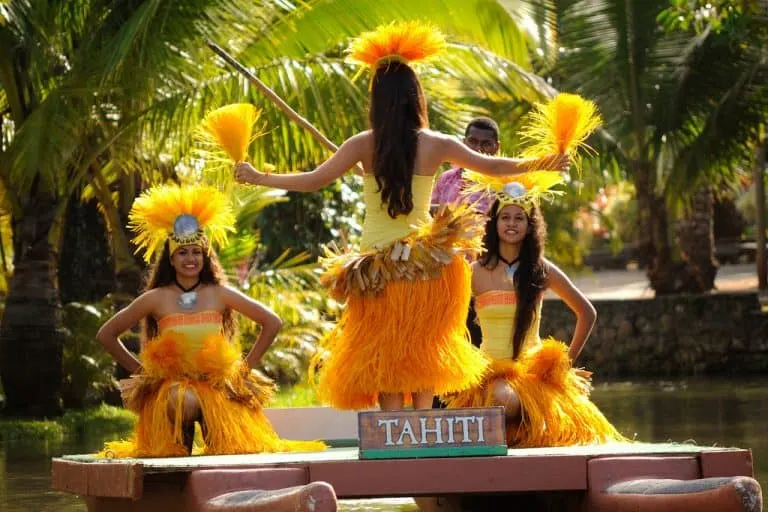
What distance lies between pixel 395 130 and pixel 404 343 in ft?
2.51

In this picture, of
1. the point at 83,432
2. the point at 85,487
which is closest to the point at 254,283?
the point at 83,432

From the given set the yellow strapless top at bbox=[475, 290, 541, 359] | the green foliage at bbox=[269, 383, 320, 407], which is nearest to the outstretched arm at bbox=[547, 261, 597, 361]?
the yellow strapless top at bbox=[475, 290, 541, 359]

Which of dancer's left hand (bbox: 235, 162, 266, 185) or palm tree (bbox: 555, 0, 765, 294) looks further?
palm tree (bbox: 555, 0, 765, 294)

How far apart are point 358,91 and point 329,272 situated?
6053 mm

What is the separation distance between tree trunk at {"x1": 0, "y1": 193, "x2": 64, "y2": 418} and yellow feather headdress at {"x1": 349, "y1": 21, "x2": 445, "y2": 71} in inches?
308

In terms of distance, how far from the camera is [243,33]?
12117 millimetres

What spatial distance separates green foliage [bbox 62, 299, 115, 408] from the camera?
15352 mm

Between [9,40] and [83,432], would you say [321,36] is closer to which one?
[9,40]

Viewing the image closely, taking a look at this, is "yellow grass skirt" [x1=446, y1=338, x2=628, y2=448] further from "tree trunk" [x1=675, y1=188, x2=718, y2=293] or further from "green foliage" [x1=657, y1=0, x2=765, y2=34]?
"tree trunk" [x1=675, y1=188, x2=718, y2=293]

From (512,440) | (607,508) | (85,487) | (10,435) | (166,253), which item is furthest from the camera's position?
(10,435)

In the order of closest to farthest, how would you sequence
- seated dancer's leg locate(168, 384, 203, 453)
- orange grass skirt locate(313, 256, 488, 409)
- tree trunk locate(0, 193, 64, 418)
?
orange grass skirt locate(313, 256, 488, 409) → seated dancer's leg locate(168, 384, 203, 453) → tree trunk locate(0, 193, 64, 418)

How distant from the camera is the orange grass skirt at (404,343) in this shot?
20.5 feet

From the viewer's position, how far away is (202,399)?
23.0 feet

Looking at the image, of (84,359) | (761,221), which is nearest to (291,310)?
(84,359)
